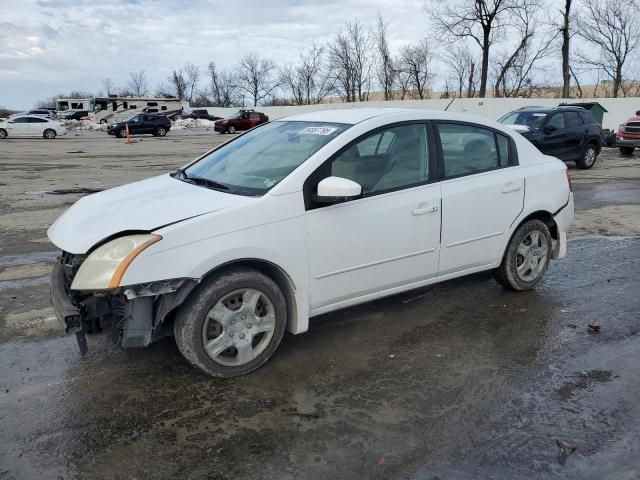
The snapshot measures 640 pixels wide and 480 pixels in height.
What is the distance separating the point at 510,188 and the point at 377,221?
1557mm

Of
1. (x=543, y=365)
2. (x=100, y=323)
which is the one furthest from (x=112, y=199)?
(x=543, y=365)

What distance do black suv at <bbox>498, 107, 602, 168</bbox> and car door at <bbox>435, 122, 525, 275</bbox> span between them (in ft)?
34.4

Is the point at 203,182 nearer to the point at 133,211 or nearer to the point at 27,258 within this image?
the point at 133,211

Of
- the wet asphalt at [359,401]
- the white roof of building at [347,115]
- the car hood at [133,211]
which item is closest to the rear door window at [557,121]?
the wet asphalt at [359,401]

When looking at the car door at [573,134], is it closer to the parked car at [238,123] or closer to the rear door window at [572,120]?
the rear door window at [572,120]

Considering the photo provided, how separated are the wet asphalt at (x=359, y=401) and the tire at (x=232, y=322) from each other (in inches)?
5.6

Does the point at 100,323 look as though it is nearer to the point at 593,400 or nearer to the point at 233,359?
the point at 233,359

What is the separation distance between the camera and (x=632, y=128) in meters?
20.3

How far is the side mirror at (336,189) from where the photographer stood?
3.57 metres

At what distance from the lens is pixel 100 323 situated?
339 cm

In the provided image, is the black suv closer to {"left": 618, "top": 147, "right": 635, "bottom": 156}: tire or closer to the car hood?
{"left": 618, "top": 147, "right": 635, "bottom": 156}: tire

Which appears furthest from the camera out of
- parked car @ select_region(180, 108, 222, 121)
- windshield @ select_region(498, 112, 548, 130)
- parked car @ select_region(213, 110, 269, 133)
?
parked car @ select_region(180, 108, 222, 121)

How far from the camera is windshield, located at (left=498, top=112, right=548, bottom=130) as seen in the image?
49.0 feet

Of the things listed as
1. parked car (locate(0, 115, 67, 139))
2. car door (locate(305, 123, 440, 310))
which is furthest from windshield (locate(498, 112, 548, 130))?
parked car (locate(0, 115, 67, 139))
